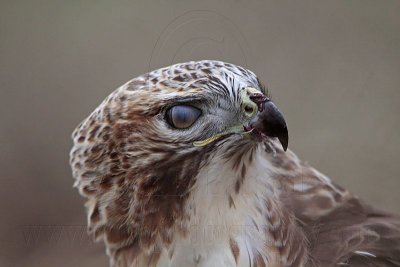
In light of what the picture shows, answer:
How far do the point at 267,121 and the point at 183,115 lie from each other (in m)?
0.16

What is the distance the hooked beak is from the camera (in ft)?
2.97

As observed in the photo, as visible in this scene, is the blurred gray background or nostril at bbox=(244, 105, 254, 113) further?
the blurred gray background

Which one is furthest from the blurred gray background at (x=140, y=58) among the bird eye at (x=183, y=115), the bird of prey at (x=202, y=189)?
the bird eye at (x=183, y=115)

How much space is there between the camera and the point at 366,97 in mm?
1440

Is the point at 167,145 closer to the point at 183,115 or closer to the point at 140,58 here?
the point at 183,115

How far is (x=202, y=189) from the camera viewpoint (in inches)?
40.2

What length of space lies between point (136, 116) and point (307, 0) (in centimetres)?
70

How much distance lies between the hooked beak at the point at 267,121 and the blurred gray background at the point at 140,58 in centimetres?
→ 42

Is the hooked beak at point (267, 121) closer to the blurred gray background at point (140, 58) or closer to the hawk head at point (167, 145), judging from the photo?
the hawk head at point (167, 145)

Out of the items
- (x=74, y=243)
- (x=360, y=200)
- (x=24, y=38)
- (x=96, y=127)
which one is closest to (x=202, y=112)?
(x=96, y=127)

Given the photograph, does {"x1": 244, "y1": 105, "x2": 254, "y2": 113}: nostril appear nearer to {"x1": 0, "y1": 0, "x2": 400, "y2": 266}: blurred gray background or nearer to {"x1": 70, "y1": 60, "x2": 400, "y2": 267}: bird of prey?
{"x1": 70, "y1": 60, "x2": 400, "y2": 267}: bird of prey

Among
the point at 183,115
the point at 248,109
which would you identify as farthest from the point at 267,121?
the point at 183,115

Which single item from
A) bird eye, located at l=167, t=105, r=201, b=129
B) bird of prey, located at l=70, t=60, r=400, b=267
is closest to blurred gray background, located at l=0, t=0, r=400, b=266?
bird of prey, located at l=70, t=60, r=400, b=267

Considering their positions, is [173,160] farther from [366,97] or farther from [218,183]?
[366,97]
